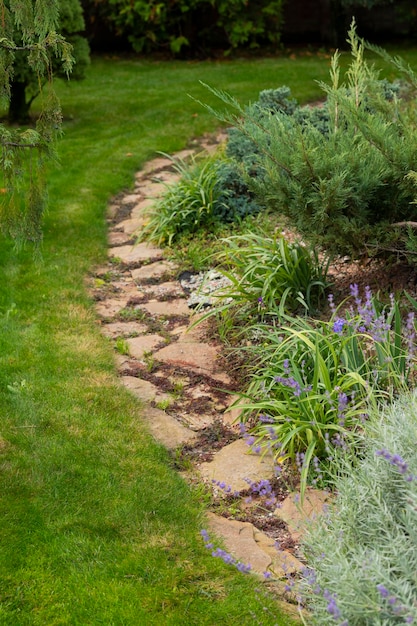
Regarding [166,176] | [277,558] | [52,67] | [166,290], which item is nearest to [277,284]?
[166,290]

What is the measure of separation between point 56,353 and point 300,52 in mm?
11498

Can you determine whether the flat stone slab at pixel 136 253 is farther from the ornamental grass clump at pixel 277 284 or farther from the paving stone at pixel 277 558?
the paving stone at pixel 277 558

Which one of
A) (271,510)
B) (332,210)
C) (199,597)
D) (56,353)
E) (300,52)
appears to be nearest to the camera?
(199,597)

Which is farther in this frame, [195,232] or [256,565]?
[195,232]

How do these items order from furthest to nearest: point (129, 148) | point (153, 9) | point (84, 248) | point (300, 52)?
point (300, 52)
point (153, 9)
point (129, 148)
point (84, 248)

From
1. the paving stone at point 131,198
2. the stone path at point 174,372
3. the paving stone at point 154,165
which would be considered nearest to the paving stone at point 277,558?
the stone path at point 174,372

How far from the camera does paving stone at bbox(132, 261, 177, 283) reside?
6074mm

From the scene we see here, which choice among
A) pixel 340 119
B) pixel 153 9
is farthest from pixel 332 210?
pixel 153 9

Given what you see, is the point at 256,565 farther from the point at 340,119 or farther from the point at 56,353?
the point at 340,119

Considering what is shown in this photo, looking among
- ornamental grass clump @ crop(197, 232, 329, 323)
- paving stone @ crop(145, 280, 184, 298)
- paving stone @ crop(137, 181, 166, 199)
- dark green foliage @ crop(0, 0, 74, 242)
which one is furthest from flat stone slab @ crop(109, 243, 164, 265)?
dark green foliage @ crop(0, 0, 74, 242)

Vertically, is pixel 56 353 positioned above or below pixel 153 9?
below

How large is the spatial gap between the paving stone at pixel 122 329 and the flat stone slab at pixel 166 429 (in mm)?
990

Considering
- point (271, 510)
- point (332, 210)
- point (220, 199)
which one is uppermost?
point (332, 210)

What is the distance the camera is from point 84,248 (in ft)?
21.2
